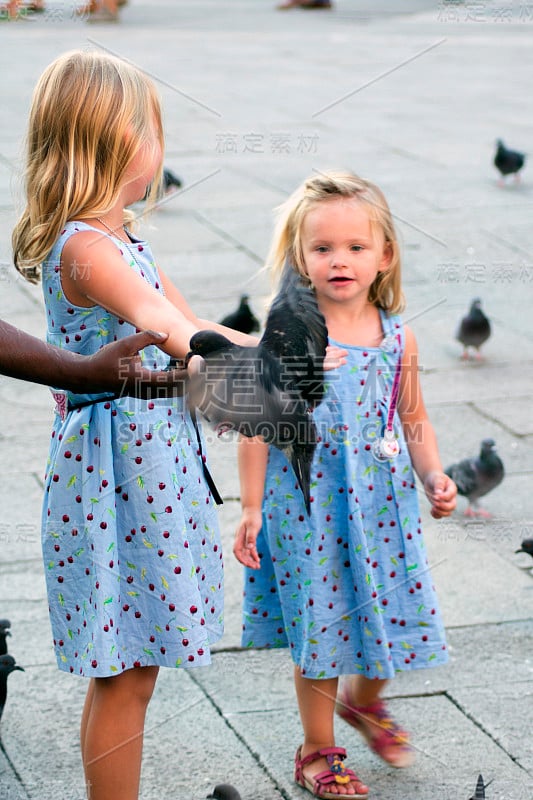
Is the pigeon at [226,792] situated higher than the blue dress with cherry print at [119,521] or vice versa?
the blue dress with cherry print at [119,521]

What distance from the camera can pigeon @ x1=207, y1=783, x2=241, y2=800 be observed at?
224 centimetres

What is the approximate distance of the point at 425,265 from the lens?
5695 millimetres

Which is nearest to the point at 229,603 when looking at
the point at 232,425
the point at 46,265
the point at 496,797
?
the point at 496,797

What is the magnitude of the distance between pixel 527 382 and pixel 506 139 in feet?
15.0

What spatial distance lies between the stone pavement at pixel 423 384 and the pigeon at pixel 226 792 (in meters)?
0.08

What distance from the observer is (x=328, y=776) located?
2328 mm

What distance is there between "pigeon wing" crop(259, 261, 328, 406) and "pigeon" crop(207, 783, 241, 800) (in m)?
0.97

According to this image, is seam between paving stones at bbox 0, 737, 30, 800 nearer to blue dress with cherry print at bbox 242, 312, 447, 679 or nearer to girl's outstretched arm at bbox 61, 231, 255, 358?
blue dress with cherry print at bbox 242, 312, 447, 679

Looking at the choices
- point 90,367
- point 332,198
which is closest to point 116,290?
point 90,367

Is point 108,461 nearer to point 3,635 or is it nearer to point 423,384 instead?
point 3,635

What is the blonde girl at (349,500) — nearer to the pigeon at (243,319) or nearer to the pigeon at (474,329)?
the pigeon at (243,319)

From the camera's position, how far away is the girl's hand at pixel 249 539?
2.31m

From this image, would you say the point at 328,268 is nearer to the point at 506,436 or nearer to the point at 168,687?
the point at 168,687

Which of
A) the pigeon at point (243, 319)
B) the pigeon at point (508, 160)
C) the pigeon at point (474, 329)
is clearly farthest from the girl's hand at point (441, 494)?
the pigeon at point (508, 160)
